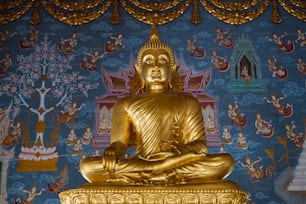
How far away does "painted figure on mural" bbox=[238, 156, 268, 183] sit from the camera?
4.56 m

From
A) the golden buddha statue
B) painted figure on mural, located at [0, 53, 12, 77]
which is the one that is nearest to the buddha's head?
the golden buddha statue

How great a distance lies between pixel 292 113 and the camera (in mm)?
4836

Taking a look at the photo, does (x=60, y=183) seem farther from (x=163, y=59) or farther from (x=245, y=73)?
(x=245, y=73)

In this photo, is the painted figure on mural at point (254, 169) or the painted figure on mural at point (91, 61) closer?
the painted figure on mural at point (254, 169)

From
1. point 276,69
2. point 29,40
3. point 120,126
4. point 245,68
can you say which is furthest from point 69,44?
point 276,69

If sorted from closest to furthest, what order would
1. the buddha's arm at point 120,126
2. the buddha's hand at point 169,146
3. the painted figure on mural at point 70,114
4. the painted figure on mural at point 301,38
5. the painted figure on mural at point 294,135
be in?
the buddha's hand at point 169,146 < the buddha's arm at point 120,126 < the painted figure on mural at point 294,135 < the painted figure on mural at point 70,114 < the painted figure on mural at point 301,38

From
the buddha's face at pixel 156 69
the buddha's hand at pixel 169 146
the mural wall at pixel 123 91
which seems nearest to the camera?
Result: the buddha's hand at pixel 169 146

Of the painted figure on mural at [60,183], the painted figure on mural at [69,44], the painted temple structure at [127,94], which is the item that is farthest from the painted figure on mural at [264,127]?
the painted figure on mural at [69,44]

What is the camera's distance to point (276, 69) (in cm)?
503

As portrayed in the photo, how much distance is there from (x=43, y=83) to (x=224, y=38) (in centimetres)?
184

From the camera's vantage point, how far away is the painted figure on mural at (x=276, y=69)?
16.4 feet

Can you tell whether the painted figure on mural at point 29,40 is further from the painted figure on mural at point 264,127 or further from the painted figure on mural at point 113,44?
the painted figure on mural at point 264,127

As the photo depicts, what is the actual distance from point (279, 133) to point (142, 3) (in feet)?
6.29

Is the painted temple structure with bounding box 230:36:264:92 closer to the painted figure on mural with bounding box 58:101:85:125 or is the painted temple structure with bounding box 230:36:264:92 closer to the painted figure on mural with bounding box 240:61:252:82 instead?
the painted figure on mural with bounding box 240:61:252:82
